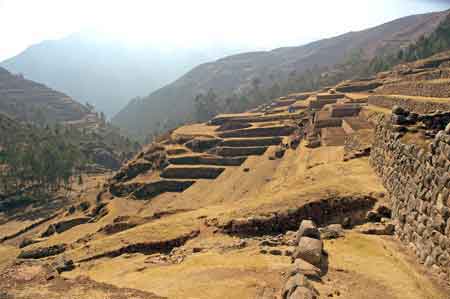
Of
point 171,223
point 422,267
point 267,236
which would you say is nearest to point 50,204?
point 171,223

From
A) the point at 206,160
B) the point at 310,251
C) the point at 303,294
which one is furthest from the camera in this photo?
the point at 206,160

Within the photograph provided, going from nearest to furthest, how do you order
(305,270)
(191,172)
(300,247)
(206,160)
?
(305,270), (300,247), (191,172), (206,160)

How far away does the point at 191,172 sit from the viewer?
2392 inches

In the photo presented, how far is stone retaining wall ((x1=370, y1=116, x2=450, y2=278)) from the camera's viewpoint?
414 inches

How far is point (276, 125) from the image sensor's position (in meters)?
69.6

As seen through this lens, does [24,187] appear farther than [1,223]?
Yes

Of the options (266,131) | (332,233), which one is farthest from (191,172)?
(332,233)

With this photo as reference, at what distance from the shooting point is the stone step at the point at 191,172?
5981 centimetres

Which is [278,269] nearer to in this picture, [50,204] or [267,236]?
[267,236]

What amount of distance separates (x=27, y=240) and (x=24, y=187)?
49.0 metres

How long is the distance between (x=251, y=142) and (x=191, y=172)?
12.4 metres

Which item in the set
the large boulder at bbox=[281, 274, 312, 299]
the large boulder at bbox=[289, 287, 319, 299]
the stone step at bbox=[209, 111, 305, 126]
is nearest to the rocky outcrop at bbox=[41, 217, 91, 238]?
the stone step at bbox=[209, 111, 305, 126]

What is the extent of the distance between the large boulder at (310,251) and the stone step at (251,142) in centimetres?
5098

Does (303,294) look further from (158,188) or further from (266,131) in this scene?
(266,131)
